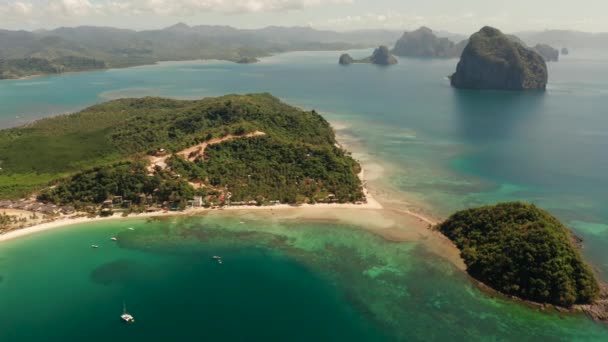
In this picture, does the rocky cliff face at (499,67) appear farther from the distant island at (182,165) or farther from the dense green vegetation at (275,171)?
the dense green vegetation at (275,171)

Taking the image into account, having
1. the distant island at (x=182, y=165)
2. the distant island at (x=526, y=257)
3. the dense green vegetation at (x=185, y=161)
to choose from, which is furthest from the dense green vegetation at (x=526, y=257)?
the dense green vegetation at (x=185, y=161)

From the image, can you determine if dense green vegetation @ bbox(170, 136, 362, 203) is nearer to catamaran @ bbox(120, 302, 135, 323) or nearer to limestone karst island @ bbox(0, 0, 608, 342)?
limestone karst island @ bbox(0, 0, 608, 342)

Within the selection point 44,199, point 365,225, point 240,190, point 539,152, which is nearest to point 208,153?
point 240,190

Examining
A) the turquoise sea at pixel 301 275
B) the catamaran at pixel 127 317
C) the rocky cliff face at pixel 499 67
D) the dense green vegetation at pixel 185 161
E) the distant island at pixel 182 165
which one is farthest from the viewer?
the rocky cliff face at pixel 499 67

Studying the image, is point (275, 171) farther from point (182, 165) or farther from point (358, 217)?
point (358, 217)

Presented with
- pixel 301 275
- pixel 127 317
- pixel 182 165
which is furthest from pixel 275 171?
pixel 127 317

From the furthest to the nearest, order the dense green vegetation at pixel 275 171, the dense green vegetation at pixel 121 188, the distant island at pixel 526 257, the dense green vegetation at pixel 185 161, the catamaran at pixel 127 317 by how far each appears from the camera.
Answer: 1. the dense green vegetation at pixel 275 171
2. the dense green vegetation at pixel 185 161
3. the dense green vegetation at pixel 121 188
4. the distant island at pixel 526 257
5. the catamaran at pixel 127 317

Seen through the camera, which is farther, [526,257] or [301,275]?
[301,275]

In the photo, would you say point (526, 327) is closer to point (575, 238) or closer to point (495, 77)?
point (575, 238)
